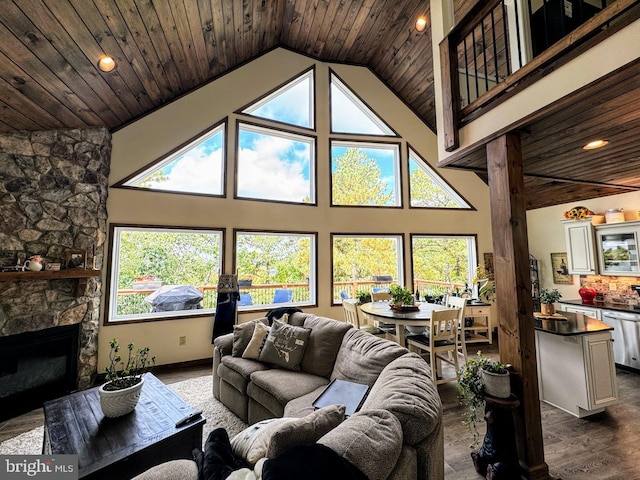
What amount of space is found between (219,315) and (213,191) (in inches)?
78.9

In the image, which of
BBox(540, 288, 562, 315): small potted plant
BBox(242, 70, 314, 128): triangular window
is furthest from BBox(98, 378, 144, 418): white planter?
BBox(242, 70, 314, 128): triangular window

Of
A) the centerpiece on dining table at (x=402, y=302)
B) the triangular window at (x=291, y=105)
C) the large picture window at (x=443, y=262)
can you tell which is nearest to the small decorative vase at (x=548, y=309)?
the centerpiece on dining table at (x=402, y=302)

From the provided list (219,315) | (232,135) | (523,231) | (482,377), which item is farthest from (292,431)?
(232,135)

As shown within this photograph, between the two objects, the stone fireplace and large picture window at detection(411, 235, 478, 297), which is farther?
large picture window at detection(411, 235, 478, 297)

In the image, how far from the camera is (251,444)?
134 centimetres

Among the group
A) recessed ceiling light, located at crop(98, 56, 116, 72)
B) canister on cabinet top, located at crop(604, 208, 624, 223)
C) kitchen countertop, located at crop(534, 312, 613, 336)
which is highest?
recessed ceiling light, located at crop(98, 56, 116, 72)

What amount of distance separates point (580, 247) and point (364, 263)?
3.63 meters

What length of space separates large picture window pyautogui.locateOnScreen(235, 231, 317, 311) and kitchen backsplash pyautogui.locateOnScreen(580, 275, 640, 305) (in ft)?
15.5

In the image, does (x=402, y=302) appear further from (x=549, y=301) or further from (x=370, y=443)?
(x=370, y=443)

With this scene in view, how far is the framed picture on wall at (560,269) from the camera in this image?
17.5 ft

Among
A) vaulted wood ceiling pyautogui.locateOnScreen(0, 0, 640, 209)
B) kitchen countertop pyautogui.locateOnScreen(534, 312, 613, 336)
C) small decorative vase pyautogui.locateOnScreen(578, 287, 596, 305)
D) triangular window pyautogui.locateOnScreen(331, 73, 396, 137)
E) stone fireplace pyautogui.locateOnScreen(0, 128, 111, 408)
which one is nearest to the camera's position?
vaulted wood ceiling pyautogui.locateOnScreen(0, 0, 640, 209)

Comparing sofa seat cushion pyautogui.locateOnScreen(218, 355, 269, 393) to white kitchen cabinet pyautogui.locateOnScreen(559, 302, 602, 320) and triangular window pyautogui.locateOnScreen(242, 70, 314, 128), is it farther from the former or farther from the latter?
white kitchen cabinet pyautogui.locateOnScreen(559, 302, 602, 320)

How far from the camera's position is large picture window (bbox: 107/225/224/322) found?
4199mm

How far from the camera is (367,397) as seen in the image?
188 centimetres
